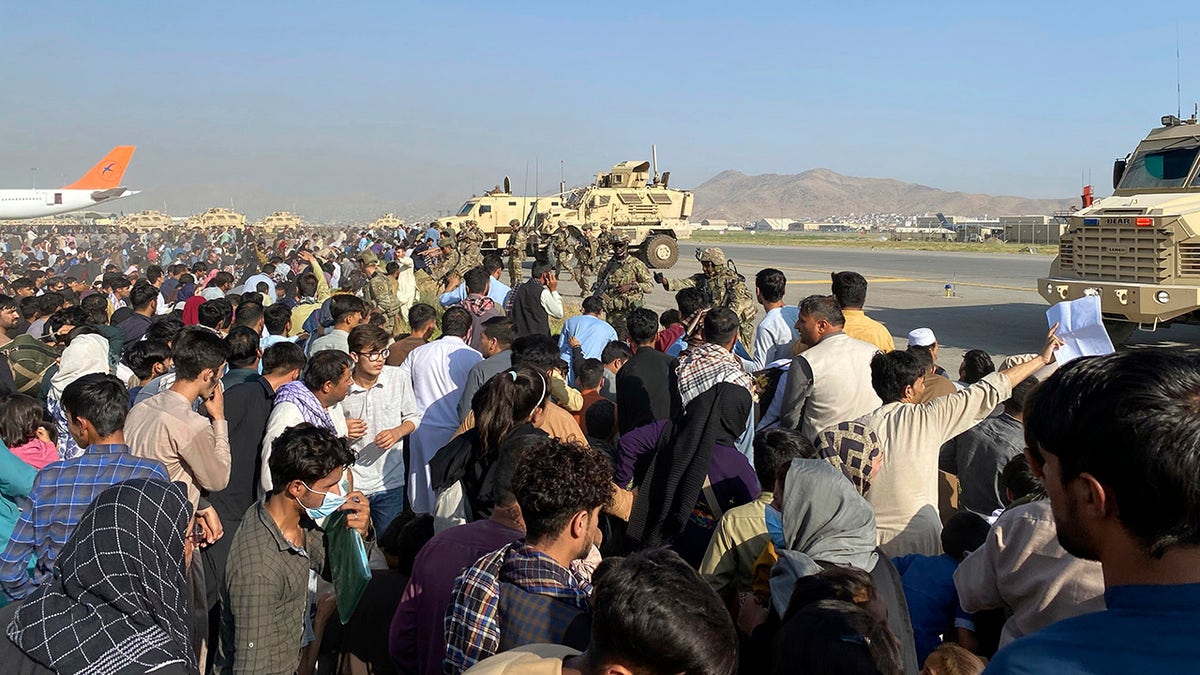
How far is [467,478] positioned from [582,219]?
27.1 meters

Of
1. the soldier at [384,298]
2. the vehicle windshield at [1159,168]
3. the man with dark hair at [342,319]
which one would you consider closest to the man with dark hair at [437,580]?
the man with dark hair at [342,319]

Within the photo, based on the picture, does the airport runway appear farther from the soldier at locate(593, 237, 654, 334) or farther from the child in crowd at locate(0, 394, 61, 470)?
the child in crowd at locate(0, 394, 61, 470)

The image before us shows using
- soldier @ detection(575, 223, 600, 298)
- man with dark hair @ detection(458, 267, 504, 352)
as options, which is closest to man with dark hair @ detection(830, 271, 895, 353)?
man with dark hair @ detection(458, 267, 504, 352)

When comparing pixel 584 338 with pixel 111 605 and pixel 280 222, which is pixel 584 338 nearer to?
pixel 111 605

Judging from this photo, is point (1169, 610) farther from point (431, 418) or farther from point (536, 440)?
point (431, 418)

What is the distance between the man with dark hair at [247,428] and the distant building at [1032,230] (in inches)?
1845

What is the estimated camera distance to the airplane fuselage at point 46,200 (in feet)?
172

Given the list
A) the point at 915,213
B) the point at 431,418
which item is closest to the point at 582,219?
the point at 431,418

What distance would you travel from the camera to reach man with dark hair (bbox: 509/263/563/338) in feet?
27.6

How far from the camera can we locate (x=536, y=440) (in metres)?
3.14

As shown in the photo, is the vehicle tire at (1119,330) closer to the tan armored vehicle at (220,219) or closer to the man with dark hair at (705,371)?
the man with dark hair at (705,371)

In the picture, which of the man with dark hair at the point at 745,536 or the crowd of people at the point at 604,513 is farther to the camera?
the man with dark hair at the point at 745,536

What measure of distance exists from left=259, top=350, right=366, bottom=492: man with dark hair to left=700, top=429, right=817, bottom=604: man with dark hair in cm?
201

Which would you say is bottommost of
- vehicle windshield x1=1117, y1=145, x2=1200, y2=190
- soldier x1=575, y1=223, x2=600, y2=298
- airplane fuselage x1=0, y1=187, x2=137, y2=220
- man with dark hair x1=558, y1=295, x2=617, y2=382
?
man with dark hair x1=558, y1=295, x2=617, y2=382
